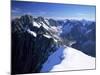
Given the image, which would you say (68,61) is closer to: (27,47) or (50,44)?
(50,44)

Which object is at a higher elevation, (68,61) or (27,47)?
(27,47)

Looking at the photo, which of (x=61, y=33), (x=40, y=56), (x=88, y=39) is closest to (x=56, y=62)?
(x=40, y=56)

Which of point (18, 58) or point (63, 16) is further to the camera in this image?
point (63, 16)

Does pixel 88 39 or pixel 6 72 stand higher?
pixel 88 39

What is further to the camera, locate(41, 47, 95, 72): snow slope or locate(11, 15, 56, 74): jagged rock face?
locate(41, 47, 95, 72): snow slope

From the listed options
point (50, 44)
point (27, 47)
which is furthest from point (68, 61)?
point (27, 47)

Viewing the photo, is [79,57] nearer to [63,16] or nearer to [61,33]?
[61,33]
